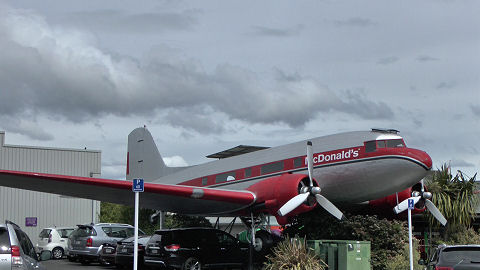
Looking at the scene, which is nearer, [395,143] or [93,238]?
[395,143]

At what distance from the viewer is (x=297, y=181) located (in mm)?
18906

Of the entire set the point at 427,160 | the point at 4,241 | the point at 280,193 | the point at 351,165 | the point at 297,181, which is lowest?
the point at 4,241

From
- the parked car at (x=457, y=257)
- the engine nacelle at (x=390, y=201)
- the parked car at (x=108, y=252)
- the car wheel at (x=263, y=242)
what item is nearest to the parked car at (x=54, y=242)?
the parked car at (x=108, y=252)

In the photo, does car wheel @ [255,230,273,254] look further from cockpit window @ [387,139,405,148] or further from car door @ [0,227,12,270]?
car door @ [0,227,12,270]

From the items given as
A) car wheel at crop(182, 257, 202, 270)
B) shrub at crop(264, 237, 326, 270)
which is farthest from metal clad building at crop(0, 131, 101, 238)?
shrub at crop(264, 237, 326, 270)

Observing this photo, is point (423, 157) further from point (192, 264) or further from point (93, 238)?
point (93, 238)

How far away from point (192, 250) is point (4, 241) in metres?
8.95

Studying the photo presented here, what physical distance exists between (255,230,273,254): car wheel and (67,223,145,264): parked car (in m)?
6.74

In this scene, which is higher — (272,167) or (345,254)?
(272,167)

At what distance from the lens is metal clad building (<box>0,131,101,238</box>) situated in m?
39.6

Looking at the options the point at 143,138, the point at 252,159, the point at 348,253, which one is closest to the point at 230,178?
the point at 252,159

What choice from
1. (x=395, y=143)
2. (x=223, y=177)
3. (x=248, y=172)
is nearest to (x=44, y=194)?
(x=223, y=177)

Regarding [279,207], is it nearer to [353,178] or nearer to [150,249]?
[353,178]

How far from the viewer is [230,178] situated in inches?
920
